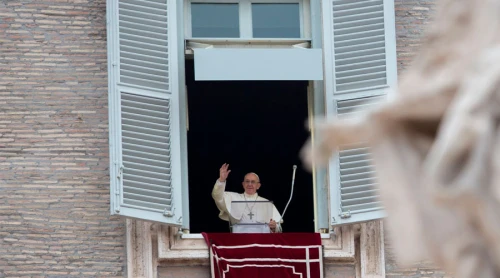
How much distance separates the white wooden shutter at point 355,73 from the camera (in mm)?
13344

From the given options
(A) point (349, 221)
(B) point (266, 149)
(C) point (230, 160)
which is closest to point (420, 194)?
(A) point (349, 221)

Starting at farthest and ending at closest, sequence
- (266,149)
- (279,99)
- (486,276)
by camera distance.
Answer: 1. (266,149)
2. (279,99)
3. (486,276)

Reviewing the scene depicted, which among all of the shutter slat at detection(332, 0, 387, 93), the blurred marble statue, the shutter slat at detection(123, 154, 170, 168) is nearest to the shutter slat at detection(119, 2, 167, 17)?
the shutter slat at detection(123, 154, 170, 168)

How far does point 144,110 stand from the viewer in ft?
43.5

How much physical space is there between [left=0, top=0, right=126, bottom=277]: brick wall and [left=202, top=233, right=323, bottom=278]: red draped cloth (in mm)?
Answer: 663

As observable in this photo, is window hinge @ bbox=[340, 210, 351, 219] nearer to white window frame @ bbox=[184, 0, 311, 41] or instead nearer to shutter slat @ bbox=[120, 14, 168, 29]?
white window frame @ bbox=[184, 0, 311, 41]

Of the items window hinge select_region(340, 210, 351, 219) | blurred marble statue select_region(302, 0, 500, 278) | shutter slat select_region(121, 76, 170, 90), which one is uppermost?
shutter slat select_region(121, 76, 170, 90)

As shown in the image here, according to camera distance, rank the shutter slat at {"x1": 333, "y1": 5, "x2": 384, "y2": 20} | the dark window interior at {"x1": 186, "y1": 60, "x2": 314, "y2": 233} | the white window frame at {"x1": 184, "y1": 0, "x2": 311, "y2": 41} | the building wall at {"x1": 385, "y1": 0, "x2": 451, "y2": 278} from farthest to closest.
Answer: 1. the dark window interior at {"x1": 186, "y1": 60, "x2": 314, "y2": 233}
2. the building wall at {"x1": 385, "y1": 0, "x2": 451, "y2": 278}
3. the white window frame at {"x1": 184, "y1": 0, "x2": 311, "y2": 41}
4. the shutter slat at {"x1": 333, "y1": 5, "x2": 384, "y2": 20}

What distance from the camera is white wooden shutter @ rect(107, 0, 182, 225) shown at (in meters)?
13.1

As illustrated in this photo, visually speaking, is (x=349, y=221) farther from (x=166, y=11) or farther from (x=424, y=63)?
(x=424, y=63)

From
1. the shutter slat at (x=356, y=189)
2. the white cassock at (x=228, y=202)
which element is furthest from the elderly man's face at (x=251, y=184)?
the shutter slat at (x=356, y=189)

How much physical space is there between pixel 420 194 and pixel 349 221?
30.0ft

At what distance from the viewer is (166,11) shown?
13.6 meters

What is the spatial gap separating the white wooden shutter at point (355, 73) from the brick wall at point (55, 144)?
1564 mm
